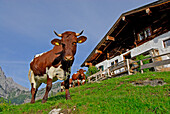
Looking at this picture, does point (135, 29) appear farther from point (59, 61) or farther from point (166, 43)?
point (59, 61)

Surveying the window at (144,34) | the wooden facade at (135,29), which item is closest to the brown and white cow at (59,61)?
the wooden facade at (135,29)

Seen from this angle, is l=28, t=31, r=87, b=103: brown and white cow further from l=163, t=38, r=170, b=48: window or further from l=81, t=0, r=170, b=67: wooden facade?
l=81, t=0, r=170, b=67: wooden facade

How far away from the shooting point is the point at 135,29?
1747 centimetres

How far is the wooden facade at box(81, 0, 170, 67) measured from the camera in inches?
552

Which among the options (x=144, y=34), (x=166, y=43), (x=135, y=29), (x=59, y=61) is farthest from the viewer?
(x=135, y=29)

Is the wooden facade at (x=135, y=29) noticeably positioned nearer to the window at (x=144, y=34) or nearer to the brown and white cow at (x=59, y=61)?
the window at (x=144, y=34)

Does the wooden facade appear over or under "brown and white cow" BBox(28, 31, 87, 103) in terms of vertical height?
over

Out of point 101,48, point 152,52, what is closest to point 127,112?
point 152,52

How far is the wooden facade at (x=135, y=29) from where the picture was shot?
46.0ft

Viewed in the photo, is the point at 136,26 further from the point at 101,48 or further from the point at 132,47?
the point at 101,48

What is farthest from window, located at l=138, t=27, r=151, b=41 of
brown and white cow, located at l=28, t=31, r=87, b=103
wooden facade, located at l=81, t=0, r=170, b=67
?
brown and white cow, located at l=28, t=31, r=87, b=103

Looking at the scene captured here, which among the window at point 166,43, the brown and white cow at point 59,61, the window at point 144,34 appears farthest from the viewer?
the window at point 144,34

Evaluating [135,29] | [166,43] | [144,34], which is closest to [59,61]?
[166,43]

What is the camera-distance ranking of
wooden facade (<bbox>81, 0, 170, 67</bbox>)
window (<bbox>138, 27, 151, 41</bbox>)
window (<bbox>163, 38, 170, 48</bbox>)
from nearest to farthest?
window (<bbox>163, 38, 170, 48</bbox>), wooden facade (<bbox>81, 0, 170, 67</bbox>), window (<bbox>138, 27, 151, 41</bbox>)
